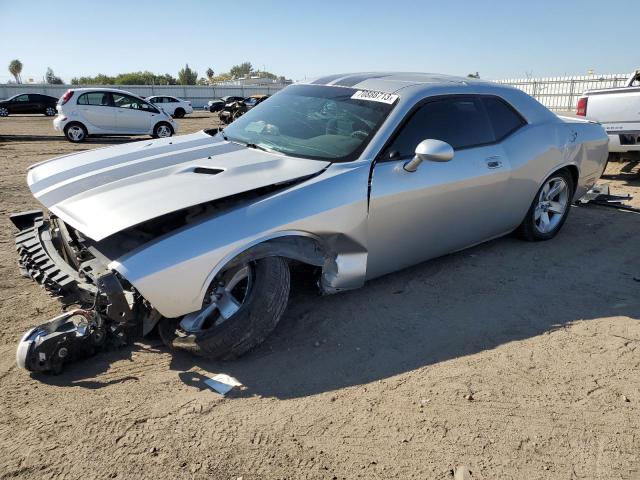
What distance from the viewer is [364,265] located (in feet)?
11.1

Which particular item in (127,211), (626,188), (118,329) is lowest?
(626,188)

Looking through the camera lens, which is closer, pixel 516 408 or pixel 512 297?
pixel 516 408

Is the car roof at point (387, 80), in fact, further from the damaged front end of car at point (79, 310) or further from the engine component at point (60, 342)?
the engine component at point (60, 342)

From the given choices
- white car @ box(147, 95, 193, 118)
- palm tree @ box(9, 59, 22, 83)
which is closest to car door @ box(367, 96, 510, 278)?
white car @ box(147, 95, 193, 118)

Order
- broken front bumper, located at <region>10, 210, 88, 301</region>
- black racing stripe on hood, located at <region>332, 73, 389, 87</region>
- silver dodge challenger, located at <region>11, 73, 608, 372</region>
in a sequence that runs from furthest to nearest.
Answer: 1. black racing stripe on hood, located at <region>332, 73, 389, 87</region>
2. broken front bumper, located at <region>10, 210, 88, 301</region>
3. silver dodge challenger, located at <region>11, 73, 608, 372</region>

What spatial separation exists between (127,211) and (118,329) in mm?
683

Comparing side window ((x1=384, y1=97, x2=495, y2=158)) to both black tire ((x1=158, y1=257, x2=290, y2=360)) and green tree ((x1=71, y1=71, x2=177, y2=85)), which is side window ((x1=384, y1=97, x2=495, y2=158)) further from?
green tree ((x1=71, y1=71, x2=177, y2=85))

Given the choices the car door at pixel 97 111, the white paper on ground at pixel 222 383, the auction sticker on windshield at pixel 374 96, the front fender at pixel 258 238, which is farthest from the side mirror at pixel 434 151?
the car door at pixel 97 111

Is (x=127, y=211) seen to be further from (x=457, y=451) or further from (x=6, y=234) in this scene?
(x=6, y=234)

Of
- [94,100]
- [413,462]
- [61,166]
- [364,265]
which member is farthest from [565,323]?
[94,100]

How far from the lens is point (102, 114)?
14.9m

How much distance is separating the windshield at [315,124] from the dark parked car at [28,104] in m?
29.5

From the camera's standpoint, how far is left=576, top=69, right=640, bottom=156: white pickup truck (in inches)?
292

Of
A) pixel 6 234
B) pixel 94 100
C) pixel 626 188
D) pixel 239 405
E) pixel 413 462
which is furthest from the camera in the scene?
pixel 94 100
